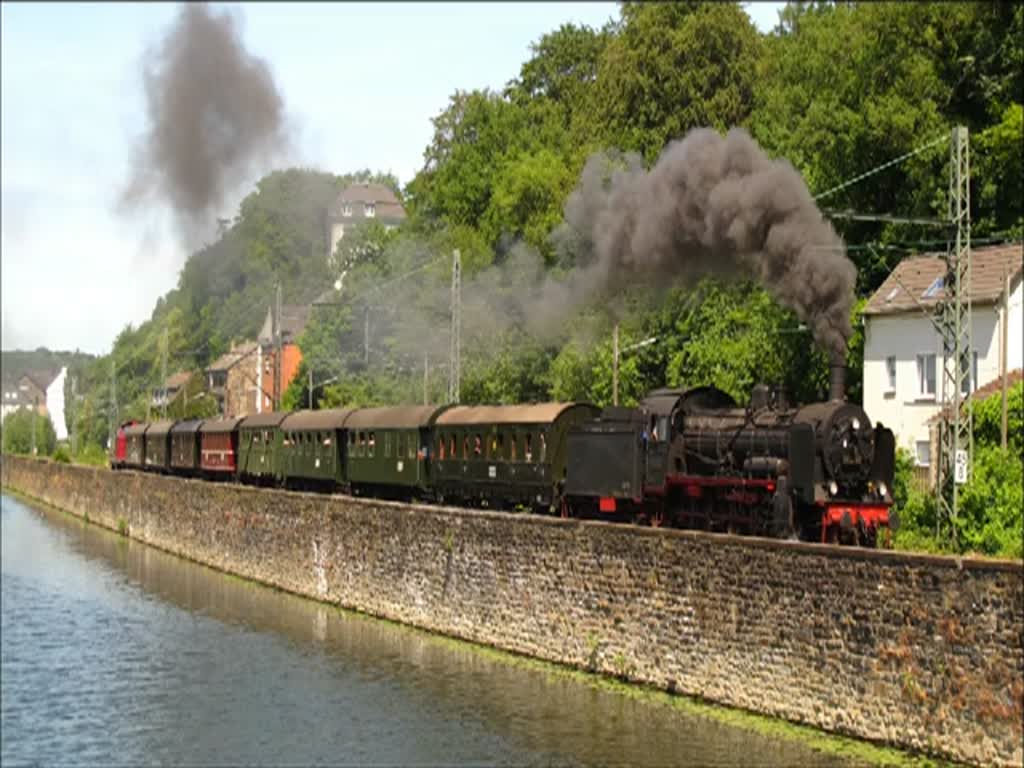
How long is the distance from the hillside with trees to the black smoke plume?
1.88m

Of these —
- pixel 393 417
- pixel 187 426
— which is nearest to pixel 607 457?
pixel 393 417

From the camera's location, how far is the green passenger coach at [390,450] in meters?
37.4

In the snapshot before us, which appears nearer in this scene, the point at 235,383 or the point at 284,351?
the point at 284,351

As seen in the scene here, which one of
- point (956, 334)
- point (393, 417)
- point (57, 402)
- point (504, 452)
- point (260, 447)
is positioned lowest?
point (504, 452)

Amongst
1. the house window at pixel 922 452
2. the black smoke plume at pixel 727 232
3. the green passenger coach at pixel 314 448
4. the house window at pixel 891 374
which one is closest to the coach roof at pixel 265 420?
the green passenger coach at pixel 314 448

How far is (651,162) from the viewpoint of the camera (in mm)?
51281

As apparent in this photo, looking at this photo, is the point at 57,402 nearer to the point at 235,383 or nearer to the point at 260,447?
the point at 235,383

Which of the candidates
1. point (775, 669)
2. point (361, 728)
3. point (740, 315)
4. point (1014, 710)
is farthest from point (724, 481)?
point (740, 315)

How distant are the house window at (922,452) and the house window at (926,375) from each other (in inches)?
53.4

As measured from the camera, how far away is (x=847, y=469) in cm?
2361

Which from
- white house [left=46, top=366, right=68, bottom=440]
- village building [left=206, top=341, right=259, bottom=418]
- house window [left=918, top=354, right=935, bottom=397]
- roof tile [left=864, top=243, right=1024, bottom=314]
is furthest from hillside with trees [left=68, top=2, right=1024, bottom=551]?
white house [left=46, top=366, right=68, bottom=440]

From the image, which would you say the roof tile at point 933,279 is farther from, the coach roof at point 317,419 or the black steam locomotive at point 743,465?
the coach roof at point 317,419

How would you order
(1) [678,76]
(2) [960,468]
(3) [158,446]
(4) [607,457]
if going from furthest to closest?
(3) [158,446], (1) [678,76], (4) [607,457], (2) [960,468]

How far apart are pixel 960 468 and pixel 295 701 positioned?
13.1 meters
